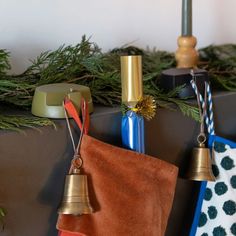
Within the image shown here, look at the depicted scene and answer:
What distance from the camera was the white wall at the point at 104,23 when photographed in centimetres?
78

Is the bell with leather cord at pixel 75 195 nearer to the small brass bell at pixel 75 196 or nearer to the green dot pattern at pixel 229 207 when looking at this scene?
the small brass bell at pixel 75 196

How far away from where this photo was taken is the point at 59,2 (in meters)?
0.81

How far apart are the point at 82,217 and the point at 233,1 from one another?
0.74 m

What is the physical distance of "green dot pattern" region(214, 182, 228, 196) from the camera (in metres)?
0.76

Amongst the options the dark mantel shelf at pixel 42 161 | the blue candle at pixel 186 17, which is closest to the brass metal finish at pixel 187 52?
the blue candle at pixel 186 17

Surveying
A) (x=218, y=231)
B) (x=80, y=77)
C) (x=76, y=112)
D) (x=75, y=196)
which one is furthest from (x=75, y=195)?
(x=218, y=231)

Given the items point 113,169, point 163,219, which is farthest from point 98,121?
point 163,219

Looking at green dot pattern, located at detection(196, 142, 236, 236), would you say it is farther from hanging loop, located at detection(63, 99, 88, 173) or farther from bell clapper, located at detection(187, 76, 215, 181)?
hanging loop, located at detection(63, 99, 88, 173)

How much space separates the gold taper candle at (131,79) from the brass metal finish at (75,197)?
14 cm

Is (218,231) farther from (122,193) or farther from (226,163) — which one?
(122,193)

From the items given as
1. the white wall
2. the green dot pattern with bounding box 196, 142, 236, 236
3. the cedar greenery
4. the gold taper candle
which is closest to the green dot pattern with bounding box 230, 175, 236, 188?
the green dot pattern with bounding box 196, 142, 236, 236

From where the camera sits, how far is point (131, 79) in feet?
2.04

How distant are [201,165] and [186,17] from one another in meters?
0.28

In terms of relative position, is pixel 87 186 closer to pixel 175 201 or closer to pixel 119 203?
pixel 119 203
